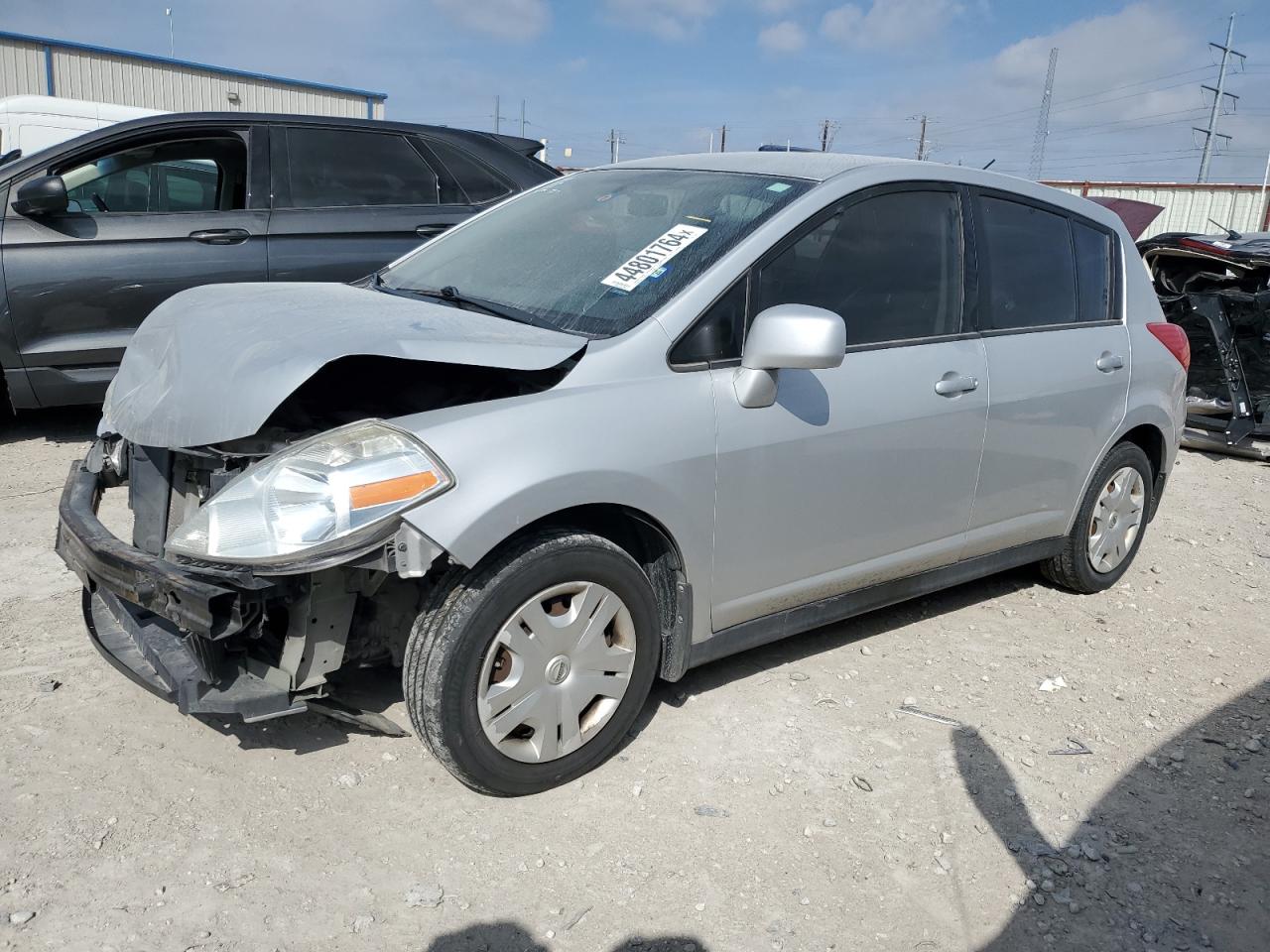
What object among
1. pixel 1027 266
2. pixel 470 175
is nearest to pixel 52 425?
pixel 470 175

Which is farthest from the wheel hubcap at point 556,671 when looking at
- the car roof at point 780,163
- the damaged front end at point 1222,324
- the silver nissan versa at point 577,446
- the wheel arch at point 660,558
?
the damaged front end at point 1222,324

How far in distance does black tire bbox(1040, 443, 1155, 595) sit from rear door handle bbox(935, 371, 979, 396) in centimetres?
112

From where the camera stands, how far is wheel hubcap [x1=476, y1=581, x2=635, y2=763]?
274 cm

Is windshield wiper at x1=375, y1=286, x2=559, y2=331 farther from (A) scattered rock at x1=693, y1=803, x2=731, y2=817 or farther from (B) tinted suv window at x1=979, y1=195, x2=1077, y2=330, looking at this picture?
(B) tinted suv window at x1=979, y1=195, x2=1077, y2=330

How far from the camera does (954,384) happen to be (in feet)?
11.9

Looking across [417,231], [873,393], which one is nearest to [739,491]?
[873,393]

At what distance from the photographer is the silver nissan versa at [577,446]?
2.55 meters

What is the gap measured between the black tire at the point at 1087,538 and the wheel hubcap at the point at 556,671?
8.08 ft

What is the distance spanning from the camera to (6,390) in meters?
5.92

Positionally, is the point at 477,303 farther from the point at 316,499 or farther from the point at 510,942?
the point at 510,942

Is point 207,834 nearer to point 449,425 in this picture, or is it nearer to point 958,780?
point 449,425

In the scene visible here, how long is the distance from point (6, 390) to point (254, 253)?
1604mm

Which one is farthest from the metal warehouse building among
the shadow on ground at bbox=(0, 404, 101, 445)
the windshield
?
the windshield

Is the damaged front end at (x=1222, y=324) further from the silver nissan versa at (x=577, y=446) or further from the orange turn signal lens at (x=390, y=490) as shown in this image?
the orange turn signal lens at (x=390, y=490)
